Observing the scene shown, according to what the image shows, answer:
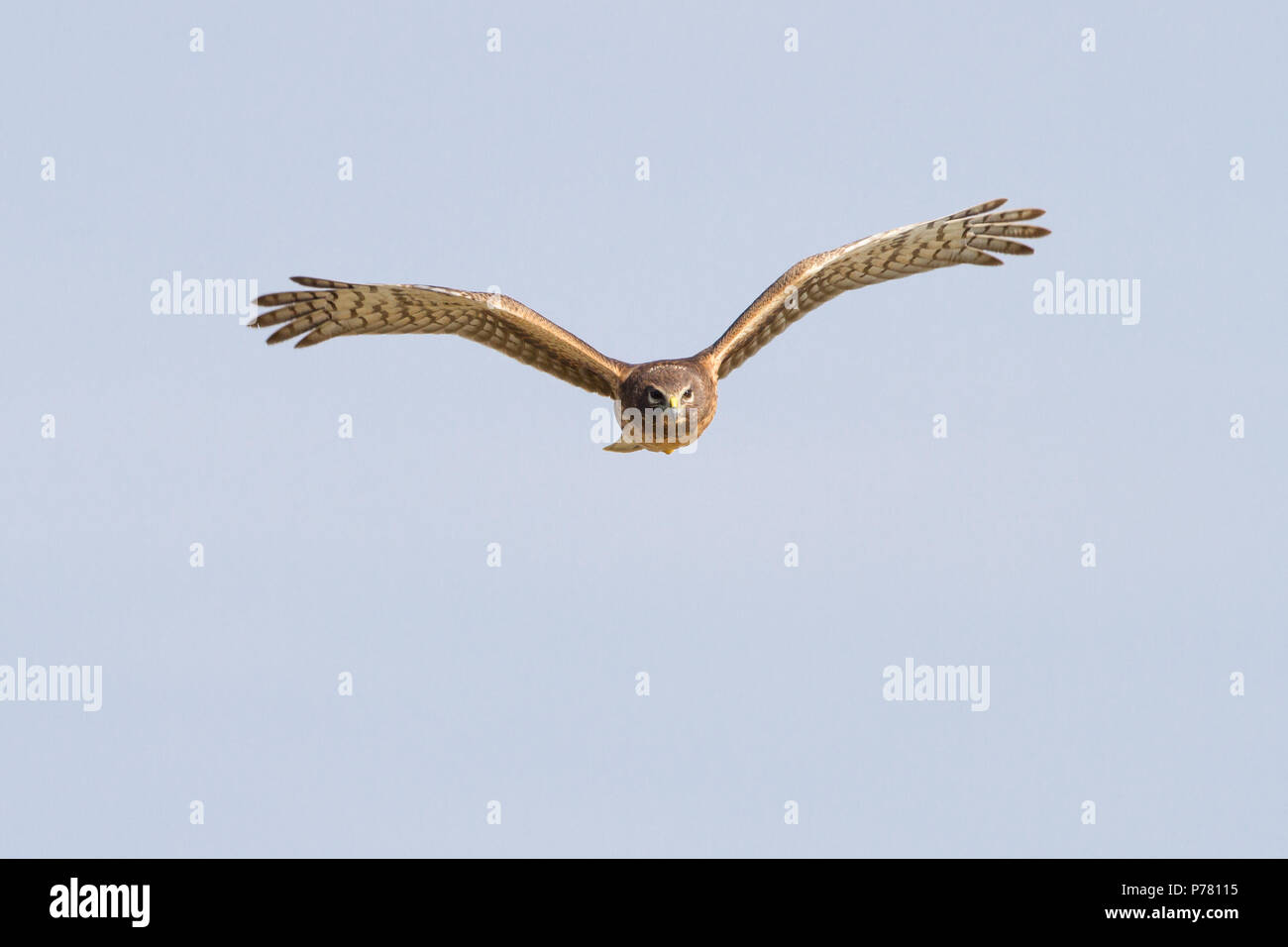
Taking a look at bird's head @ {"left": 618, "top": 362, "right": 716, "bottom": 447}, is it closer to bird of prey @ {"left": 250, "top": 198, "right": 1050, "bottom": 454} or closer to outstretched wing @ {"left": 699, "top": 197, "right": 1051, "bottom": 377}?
bird of prey @ {"left": 250, "top": 198, "right": 1050, "bottom": 454}

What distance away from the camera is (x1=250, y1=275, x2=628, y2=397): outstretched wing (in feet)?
56.6

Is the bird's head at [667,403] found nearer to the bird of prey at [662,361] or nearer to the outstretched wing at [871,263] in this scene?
the bird of prey at [662,361]

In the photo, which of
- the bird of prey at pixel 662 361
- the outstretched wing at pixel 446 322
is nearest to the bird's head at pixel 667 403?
the bird of prey at pixel 662 361

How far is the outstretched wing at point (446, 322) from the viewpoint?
17250mm

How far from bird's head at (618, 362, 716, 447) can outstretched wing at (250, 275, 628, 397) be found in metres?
0.57

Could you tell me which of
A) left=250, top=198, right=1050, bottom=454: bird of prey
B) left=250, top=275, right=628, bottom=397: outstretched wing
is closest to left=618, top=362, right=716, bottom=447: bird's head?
left=250, top=198, right=1050, bottom=454: bird of prey

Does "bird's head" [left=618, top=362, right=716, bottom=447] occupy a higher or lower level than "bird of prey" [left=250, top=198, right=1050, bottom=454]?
lower

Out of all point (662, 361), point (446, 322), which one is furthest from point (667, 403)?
point (446, 322)

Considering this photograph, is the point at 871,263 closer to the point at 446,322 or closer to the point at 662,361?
the point at 662,361

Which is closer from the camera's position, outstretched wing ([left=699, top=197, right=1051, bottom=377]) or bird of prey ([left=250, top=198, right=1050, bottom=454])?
bird of prey ([left=250, top=198, right=1050, bottom=454])

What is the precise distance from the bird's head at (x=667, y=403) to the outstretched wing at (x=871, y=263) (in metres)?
0.65
